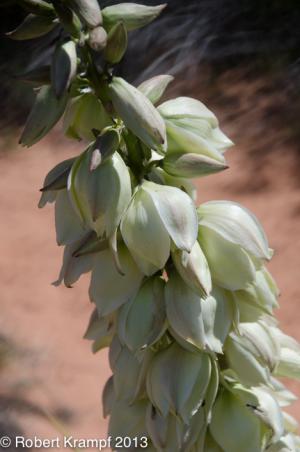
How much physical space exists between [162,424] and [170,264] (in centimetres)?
13

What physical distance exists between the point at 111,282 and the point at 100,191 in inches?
3.2

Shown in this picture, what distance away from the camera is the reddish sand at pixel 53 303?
4.86ft

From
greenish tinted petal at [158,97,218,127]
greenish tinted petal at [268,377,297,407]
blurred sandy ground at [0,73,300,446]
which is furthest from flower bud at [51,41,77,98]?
blurred sandy ground at [0,73,300,446]

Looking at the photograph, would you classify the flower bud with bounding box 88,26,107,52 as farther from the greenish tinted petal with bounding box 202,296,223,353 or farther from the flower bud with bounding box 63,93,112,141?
the greenish tinted petal with bounding box 202,296,223,353

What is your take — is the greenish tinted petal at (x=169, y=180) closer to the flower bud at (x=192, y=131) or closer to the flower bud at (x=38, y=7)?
the flower bud at (x=192, y=131)

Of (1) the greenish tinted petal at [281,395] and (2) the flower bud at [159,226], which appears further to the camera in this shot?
(1) the greenish tinted petal at [281,395]

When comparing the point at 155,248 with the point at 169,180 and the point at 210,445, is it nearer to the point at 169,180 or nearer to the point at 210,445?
the point at 169,180

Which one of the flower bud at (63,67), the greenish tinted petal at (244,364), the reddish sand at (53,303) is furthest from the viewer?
the reddish sand at (53,303)

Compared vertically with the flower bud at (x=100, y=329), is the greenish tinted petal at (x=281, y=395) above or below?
below

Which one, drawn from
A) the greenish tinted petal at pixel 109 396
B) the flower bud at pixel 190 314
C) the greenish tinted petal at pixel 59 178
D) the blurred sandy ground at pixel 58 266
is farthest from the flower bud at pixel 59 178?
the blurred sandy ground at pixel 58 266

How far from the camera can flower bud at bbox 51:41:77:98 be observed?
21.7 inches

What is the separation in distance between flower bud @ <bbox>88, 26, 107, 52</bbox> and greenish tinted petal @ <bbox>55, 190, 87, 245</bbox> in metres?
0.12

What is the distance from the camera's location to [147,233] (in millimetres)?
586

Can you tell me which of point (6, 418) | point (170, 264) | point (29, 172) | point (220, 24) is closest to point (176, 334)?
point (170, 264)
